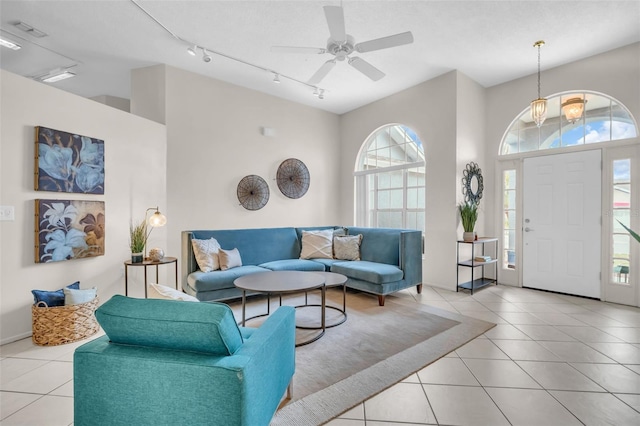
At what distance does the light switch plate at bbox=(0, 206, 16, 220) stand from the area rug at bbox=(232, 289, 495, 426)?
2.24m

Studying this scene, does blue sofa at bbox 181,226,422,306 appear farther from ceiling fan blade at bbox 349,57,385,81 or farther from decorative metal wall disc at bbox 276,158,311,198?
ceiling fan blade at bbox 349,57,385,81

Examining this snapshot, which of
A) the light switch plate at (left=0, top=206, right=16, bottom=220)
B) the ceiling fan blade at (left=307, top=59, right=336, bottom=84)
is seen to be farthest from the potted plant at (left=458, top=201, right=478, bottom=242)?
the light switch plate at (left=0, top=206, right=16, bottom=220)

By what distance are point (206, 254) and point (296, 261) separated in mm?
1263

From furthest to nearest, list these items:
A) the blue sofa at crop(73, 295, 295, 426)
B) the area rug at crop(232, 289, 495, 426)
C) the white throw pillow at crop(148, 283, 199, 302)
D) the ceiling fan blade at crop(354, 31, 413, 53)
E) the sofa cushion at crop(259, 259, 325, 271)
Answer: the sofa cushion at crop(259, 259, 325, 271), the ceiling fan blade at crop(354, 31, 413, 53), the area rug at crop(232, 289, 495, 426), the white throw pillow at crop(148, 283, 199, 302), the blue sofa at crop(73, 295, 295, 426)

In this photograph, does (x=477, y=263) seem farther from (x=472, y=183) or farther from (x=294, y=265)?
(x=294, y=265)

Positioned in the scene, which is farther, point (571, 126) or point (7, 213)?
point (571, 126)

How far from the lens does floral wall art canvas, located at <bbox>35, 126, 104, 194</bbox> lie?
2840 mm

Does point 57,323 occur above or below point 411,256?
below

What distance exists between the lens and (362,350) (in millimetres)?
2557

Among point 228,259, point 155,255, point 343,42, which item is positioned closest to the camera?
point 343,42

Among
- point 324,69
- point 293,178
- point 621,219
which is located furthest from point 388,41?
point 621,219

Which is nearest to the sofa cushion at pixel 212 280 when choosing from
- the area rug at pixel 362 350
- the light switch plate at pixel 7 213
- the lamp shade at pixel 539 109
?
the area rug at pixel 362 350

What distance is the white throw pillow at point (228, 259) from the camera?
3893 mm

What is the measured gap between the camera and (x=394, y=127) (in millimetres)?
5523
